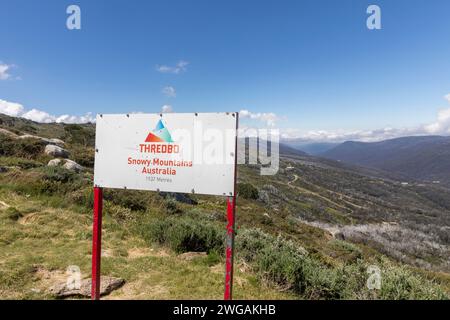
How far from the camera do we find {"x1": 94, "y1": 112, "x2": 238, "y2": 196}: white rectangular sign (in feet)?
11.5

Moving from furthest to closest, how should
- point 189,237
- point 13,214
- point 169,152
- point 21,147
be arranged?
point 21,147, point 13,214, point 189,237, point 169,152

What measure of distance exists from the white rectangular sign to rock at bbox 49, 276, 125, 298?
1709 mm

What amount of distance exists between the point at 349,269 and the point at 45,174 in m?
10.9

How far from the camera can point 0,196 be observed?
9.29 metres

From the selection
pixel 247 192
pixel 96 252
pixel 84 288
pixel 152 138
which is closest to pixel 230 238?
pixel 152 138

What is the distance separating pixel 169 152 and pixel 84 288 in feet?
8.67

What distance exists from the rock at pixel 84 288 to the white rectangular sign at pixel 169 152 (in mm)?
1709

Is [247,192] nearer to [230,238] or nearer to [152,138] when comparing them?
[152,138]

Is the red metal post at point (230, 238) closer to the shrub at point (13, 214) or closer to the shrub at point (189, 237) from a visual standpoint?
the shrub at point (189, 237)

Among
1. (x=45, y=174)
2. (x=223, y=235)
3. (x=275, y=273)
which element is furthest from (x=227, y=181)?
(x=45, y=174)

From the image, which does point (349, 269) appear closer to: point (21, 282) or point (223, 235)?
point (223, 235)

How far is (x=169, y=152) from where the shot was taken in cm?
384

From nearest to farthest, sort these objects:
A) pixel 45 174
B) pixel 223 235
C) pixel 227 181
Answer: pixel 227 181
pixel 223 235
pixel 45 174
